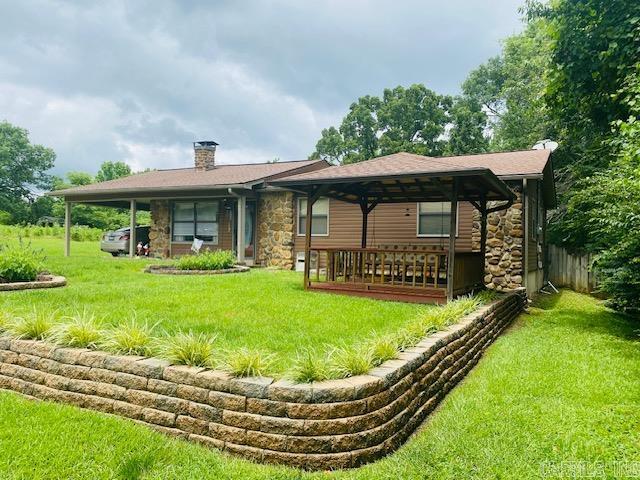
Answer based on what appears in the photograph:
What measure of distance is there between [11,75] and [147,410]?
11.8 meters

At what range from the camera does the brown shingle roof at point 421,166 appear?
7.74 m

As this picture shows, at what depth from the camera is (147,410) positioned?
3.48m

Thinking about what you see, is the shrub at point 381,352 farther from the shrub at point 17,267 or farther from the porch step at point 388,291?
the shrub at point 17,267

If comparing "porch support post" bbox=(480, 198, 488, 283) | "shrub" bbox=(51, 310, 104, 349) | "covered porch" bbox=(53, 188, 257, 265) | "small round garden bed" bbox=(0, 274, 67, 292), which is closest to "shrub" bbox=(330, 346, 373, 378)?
"shrub" bbox=(51, 310, 104, 349)

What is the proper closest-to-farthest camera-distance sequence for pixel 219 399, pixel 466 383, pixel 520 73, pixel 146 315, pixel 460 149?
1. pixel 219 399
2. pixel 466 383
3. pixel 146 315
4. pixel 520 73
5. pixel 460 149

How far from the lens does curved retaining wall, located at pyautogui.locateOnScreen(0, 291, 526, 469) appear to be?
3.00 metres

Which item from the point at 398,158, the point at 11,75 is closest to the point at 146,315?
the point at 398,158

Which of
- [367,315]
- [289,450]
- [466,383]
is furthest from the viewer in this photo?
[367,315]

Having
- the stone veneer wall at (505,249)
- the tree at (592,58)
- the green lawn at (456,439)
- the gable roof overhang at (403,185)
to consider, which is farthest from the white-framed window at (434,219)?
the green lawn at (456,439)

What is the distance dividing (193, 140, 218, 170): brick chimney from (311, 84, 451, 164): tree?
44.8 ft

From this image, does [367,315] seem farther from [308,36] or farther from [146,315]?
[308,36]

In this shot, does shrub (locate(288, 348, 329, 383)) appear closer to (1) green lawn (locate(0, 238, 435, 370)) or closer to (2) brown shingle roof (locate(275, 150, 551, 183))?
(1) green lawn (locate(0, 238, 435, 370))

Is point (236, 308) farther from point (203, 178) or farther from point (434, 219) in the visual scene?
point (203, 178)

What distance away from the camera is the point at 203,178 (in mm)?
15867
